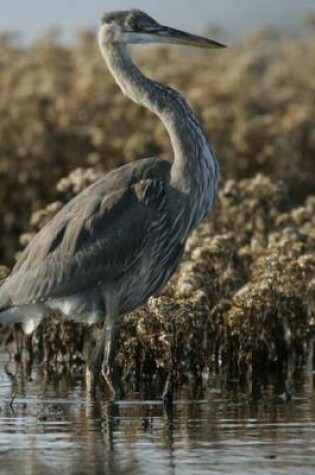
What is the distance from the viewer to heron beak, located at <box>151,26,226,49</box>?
9.99m

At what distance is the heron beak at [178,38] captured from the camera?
999cm

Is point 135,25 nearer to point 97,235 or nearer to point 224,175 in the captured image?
point 97,235

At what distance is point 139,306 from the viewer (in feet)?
32.2

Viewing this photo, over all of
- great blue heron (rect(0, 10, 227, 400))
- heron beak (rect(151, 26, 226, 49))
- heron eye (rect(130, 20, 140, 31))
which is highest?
heron eye (rect(130, 20, 140, 31))

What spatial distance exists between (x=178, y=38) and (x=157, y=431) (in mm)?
2701

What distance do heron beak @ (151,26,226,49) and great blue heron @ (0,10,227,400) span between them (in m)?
0.35

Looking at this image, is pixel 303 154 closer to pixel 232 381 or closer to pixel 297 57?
pixel 297 57

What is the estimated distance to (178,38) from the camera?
10031mm

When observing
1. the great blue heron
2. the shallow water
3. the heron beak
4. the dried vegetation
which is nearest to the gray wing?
the great blue heron

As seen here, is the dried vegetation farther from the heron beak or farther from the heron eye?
the heron eye

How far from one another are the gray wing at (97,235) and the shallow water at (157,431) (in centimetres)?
64

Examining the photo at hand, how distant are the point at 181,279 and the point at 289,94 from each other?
709 centimetres

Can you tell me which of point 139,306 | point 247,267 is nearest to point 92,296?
point 139,306

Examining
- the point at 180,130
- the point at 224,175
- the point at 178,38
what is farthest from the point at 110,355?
the point at 224,175
